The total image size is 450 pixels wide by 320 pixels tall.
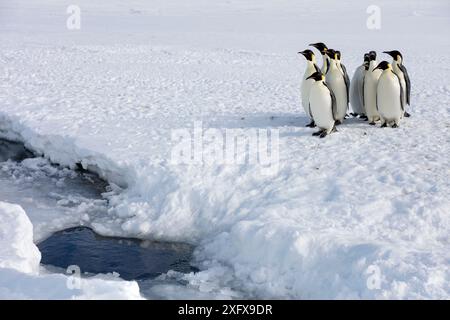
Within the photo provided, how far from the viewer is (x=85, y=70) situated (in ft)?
40.7

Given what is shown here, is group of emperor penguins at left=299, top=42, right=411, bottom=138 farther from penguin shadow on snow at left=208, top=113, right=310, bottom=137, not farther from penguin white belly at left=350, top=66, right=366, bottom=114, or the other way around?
penguin shadow on snow at left=208, top=113, right=310, bottom=137

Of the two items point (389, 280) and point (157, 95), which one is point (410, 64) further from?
point (389, 280)

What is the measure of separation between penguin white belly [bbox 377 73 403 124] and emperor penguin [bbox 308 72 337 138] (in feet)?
2.08

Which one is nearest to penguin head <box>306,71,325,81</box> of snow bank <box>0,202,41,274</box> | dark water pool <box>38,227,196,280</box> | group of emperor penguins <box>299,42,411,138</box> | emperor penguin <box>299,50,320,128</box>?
group of emperor penguins <box>299,42,411,138</box>

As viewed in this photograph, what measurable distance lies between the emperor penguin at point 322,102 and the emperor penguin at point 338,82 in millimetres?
281

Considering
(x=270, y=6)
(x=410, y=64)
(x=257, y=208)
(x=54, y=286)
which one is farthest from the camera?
(x=270, y=6)

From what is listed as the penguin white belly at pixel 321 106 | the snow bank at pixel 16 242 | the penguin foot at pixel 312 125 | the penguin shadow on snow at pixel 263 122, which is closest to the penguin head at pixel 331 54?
the penguin white belly at pixel 321 106

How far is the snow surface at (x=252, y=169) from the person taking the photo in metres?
4.81

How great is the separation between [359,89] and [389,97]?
63cm

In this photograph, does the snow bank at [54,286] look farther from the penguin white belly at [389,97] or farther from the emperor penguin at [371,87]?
the emperor penguin at [371,87]

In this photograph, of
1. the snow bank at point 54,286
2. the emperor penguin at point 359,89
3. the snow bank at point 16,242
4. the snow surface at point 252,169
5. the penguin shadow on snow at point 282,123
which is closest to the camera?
the snow bank at point 54,286

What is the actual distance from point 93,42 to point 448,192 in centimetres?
1359

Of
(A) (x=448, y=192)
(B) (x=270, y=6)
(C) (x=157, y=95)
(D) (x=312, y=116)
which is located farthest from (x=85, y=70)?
(B) (x=270, y=6)

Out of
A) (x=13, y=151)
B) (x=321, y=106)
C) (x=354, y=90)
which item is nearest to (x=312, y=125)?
(x=321, y=106)
